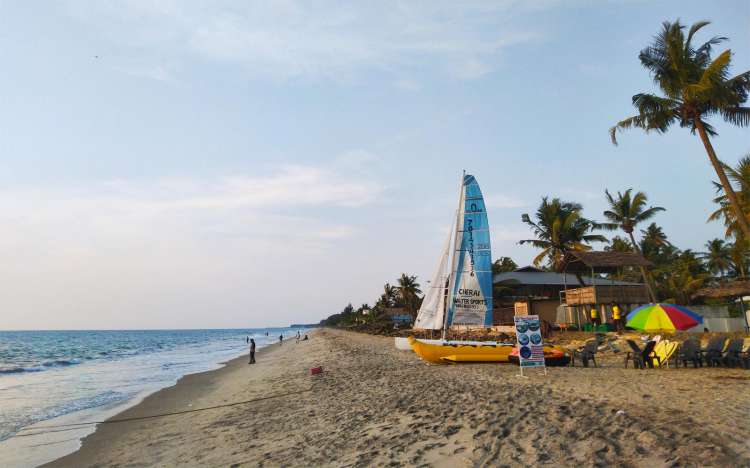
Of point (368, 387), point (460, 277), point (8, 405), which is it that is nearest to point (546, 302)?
point (460, 277)

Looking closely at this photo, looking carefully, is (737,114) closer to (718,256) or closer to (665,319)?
(665,319)

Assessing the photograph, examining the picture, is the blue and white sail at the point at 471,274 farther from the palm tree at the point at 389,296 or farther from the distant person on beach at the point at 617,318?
the palm tree at the point at 389,296

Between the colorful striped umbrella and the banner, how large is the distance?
3.30 m

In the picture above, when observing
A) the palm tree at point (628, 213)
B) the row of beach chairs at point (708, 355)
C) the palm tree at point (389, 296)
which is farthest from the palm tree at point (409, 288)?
the row of beach chairs at point (708, 355)

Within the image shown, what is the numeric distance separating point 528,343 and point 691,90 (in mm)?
15723

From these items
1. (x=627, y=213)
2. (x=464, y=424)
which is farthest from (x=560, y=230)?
(x=464, y=424)

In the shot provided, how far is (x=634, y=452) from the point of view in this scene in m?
6.50

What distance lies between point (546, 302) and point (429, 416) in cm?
2923

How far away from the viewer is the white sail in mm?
19812

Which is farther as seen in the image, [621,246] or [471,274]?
[621,246]

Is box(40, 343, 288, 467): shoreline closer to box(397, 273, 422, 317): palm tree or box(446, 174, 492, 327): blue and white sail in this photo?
box(446, 174, 492, 327): blue and white sail

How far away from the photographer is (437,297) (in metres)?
20.0

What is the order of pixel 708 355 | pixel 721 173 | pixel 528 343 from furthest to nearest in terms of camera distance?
pixel 721 173, pixel 708 355, pixel 528 343

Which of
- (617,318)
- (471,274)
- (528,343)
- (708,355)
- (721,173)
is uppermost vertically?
(721,173)
